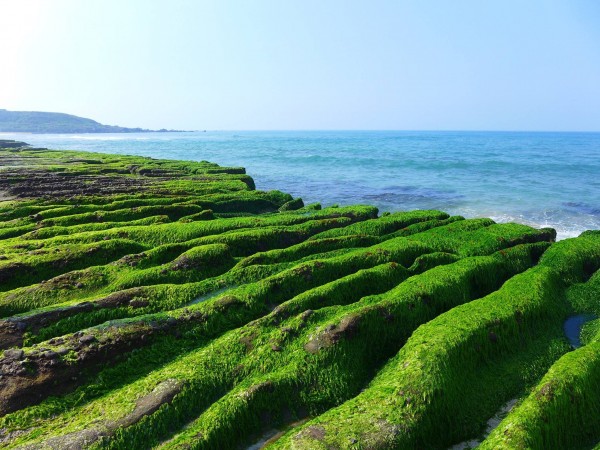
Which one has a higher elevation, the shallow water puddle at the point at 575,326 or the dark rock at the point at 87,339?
the dark rock at the point at 87,339

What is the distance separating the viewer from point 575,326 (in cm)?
973

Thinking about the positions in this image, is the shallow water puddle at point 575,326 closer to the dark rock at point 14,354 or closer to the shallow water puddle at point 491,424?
the shallow water puddle at point 491,424

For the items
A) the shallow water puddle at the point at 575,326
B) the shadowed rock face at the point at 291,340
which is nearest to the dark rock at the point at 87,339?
the shadowed rock face at the point at 291,340

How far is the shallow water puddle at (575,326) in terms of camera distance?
Answer: 9134 millimetres

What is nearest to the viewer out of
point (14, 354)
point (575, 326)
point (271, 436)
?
point (271, 436)

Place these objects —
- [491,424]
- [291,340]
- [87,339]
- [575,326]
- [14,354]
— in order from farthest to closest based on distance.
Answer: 1. [575,326]
2. [291,340]
3. [87,339]
4. [14,354]
5. [491,424]

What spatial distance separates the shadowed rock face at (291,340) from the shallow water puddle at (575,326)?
0.23m

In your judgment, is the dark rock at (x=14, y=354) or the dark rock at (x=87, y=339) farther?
the dark rock at (x=87, y=339)

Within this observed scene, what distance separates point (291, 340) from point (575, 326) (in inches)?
287

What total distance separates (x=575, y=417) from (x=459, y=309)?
3.14 m

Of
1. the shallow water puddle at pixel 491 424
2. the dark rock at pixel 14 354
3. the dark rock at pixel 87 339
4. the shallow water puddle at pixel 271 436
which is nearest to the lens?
the shallow water puddle at pixel 271 436

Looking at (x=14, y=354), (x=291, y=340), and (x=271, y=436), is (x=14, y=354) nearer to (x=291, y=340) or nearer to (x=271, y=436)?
(x=271, y=436)

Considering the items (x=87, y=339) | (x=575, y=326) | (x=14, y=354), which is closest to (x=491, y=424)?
(x=575, y=326)

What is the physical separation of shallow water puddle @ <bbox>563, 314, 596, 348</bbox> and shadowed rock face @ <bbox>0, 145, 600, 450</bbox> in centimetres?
23
